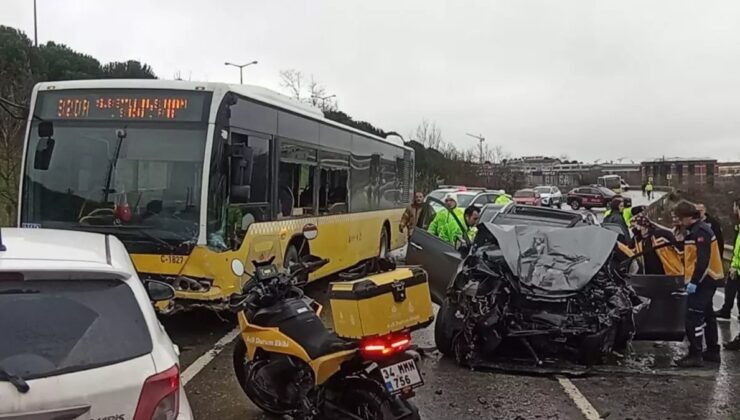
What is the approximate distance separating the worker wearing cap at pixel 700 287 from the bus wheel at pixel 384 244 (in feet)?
28.2

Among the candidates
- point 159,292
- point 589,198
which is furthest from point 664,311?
point 589,198

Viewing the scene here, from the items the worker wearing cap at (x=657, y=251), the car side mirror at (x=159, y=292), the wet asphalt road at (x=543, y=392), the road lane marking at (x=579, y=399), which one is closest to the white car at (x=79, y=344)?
the car side mirror at (x=159, y=292)

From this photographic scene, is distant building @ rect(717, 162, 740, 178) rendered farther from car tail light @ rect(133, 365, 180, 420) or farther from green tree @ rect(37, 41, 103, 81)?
car tail light @ rect(133, 365, 180, 420)

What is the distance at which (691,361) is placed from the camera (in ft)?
23.6

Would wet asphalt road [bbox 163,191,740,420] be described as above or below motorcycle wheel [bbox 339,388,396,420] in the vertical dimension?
below

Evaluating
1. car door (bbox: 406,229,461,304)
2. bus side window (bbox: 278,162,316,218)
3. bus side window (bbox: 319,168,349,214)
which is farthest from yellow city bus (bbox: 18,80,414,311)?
bus side window (bbox: 319,168,349,214)

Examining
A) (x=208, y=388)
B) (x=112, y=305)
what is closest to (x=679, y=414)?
(x=208, y=388)

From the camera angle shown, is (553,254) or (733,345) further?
(733,345)

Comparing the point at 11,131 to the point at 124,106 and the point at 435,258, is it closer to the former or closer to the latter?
the point at 124,106

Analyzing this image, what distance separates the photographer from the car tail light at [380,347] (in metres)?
4.23

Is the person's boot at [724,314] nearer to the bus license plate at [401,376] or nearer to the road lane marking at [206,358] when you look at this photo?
the road lane marking at [206,358]

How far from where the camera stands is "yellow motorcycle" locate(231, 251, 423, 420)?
425 cm

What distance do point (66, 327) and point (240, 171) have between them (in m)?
5.38

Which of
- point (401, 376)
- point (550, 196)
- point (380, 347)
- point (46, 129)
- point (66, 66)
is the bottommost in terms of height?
point (550, 196)
